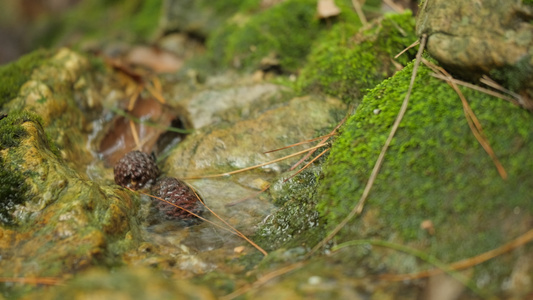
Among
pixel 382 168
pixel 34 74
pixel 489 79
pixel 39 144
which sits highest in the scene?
pixel 34 74

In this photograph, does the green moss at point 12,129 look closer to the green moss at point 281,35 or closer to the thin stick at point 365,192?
the thin stick at point 365,192

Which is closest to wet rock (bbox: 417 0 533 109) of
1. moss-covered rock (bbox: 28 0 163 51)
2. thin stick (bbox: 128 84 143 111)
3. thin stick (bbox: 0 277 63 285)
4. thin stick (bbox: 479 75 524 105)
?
thin stick (bbox: 479 75 524 105)

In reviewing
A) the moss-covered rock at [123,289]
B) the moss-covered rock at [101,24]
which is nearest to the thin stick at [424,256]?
the moss-covered rock at [123,289]

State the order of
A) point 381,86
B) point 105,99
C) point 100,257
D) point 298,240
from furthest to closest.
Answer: point 105,99
point 381,86
point 298,240
point 100,257

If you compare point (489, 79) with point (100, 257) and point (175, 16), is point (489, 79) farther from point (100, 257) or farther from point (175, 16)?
point (175, 16)

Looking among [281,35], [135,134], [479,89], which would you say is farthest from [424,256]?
[281,35]

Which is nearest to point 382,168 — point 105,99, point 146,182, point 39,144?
point 146,182
